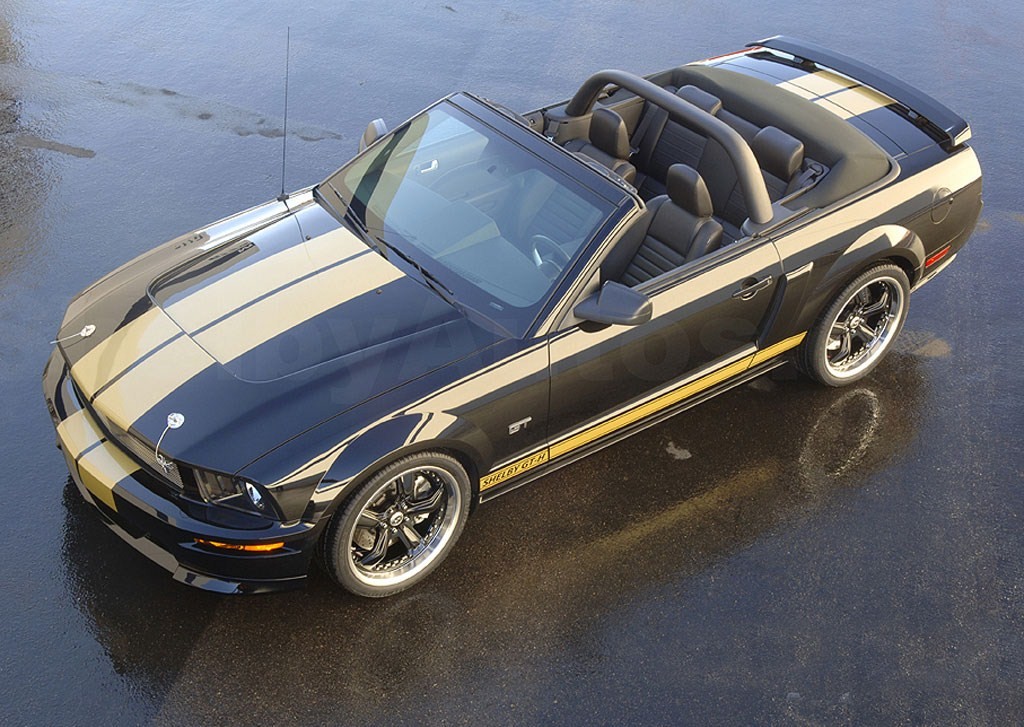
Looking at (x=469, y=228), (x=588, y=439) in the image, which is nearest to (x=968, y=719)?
(x=588, y=439)

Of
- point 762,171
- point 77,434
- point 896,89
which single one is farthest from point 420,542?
point 896,89

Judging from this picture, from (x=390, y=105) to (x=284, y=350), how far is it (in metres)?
4.28

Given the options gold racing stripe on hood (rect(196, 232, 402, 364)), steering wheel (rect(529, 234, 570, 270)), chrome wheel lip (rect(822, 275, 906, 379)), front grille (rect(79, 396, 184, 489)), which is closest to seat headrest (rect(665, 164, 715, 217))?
steering wheel (rect(529, 234, 570, 270))

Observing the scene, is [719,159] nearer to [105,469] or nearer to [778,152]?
[778,152]

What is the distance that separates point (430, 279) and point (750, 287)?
147 cm

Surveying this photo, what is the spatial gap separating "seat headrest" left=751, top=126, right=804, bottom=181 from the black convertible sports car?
1 cm

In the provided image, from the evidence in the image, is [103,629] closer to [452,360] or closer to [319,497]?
[319,497]

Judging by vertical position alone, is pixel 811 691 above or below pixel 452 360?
below

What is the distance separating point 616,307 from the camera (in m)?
4.04

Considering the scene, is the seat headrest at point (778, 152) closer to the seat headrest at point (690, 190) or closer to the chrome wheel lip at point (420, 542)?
the seat headrest at point (690, 190)

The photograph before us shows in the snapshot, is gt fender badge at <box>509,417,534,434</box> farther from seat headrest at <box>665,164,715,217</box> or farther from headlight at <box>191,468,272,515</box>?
seat headrest at <box>665,164,715,217</box>

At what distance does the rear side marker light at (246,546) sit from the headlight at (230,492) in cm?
12

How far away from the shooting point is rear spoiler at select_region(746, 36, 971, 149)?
5379 millimetres

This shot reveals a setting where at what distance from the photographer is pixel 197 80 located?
796 centimetres
